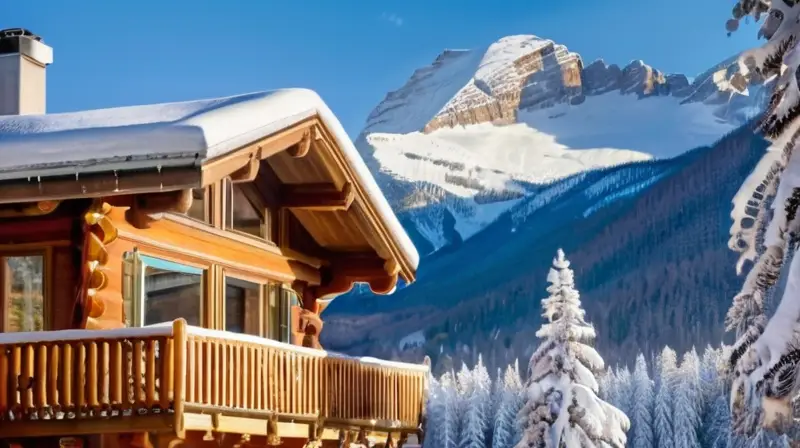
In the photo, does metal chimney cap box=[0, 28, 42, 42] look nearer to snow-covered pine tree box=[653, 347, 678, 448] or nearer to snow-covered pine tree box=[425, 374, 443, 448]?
snow-covered pine tree box=[653, 347, 678, 448]

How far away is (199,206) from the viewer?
16.9 m

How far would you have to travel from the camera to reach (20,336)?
13.1m

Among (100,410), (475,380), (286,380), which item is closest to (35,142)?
(100,410)

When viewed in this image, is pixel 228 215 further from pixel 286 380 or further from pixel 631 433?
pixel 631 433

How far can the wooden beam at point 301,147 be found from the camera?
15898 millimetres

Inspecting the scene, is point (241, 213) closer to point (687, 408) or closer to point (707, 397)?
point (687, 408)

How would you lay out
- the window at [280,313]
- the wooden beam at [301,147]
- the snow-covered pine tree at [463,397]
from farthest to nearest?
the snow-covered pine tree at [463,397]
the window at [280,313]
the wooden beam at [301,147]

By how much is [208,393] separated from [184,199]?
194 centimetres

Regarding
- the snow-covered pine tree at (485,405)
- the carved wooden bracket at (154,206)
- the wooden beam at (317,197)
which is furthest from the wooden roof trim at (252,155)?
the snow-covered pine tree at (485,405)

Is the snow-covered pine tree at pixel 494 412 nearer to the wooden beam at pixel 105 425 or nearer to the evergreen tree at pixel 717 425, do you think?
the evergreen tree at pixel 717 425

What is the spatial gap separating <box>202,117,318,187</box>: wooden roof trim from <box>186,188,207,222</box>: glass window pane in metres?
1.50

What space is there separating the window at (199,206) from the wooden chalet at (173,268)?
0.11ft

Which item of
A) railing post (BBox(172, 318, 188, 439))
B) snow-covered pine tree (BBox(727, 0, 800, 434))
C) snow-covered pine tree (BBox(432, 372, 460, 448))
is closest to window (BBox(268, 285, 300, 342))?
railing post (BBox(172, 318, 188, 439))

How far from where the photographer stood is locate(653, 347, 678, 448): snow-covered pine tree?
110750mm
